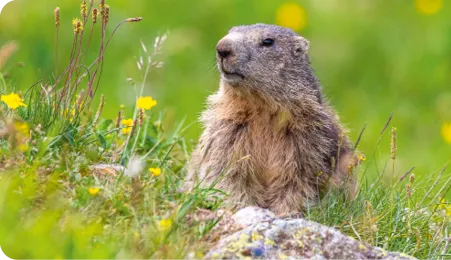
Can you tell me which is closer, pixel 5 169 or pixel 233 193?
pixel 5 169

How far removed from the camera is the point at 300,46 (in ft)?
23.5

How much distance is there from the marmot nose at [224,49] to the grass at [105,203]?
2.45 feet

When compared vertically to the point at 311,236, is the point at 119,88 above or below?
below

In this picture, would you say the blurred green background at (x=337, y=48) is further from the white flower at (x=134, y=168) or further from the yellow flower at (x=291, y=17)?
the white flower at (x=134, y=168)

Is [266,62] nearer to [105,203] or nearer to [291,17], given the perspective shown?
[105,203]

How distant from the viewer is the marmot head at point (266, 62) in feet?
21.7

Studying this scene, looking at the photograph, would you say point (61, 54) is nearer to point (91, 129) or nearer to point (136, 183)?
point (91, 129)

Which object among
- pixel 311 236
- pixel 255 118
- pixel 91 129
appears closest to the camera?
pixel 311 236

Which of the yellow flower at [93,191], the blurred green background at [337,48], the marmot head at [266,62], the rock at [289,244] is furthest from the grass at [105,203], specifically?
the blurred green background at [337,48]

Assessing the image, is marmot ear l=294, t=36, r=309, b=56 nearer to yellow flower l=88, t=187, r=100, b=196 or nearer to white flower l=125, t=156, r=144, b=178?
white flower l=125, t=156, r=144, b=178

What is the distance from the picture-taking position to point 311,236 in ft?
17.1

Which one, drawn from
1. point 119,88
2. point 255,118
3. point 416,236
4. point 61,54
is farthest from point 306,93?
point 61,54

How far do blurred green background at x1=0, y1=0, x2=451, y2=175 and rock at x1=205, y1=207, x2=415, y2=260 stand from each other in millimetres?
6347

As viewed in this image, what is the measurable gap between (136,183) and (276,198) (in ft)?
4.80
